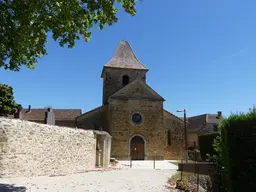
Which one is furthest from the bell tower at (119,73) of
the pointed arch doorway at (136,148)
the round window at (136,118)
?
the pointed arch doorway at (136,148)

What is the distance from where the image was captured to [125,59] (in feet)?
115

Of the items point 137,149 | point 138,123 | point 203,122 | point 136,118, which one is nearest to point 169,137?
point 138,123

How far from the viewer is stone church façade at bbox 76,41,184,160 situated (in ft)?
87.4

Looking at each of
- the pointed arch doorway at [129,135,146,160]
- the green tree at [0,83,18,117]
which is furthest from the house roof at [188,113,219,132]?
the green tree at [0,83,18,117]

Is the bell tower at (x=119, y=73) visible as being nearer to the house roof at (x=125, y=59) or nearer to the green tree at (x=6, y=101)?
the house roof at (x=125, y=59)

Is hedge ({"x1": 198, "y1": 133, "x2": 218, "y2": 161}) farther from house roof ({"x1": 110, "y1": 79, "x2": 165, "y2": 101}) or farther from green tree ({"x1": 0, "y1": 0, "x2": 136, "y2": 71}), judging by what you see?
green tree ({"x1": 0, "y1": 0, "x2": 136, "y2": 71})

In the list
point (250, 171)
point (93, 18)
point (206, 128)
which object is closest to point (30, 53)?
point (93, 18)

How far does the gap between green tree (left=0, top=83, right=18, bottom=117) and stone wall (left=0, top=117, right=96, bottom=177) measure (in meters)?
11.3

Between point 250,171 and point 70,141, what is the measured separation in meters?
10.7

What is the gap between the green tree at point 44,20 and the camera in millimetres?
7824

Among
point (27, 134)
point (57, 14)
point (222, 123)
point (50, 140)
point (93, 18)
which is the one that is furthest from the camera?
point (50, 140)

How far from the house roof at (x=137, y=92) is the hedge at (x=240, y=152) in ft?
70.5

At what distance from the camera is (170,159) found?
28172mm

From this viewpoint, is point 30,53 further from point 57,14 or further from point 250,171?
point 250,171
